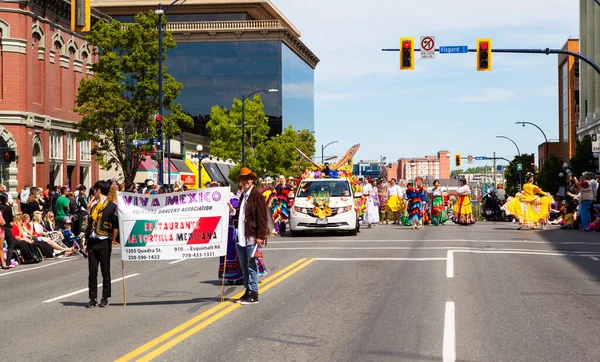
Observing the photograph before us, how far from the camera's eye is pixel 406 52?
27219 mm

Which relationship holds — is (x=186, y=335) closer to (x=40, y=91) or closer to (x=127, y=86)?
(x=127, y=86)

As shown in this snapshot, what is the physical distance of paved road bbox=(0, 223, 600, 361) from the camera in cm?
877

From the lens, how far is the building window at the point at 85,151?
47.5 metres

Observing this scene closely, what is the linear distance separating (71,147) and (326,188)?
73.0 feet

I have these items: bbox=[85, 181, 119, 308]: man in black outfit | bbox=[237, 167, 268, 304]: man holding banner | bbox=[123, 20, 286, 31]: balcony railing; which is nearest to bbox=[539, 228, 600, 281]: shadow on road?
bbox=[237, 167, 268, 304]: man holding banner

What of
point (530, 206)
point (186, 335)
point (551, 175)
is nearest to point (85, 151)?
point (530, 206)

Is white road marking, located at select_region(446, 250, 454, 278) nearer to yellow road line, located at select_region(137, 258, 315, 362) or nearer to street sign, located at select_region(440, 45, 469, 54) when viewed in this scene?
yellow road line, located at select_region(137, 258, 315, 362)

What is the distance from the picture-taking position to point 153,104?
1601 inches

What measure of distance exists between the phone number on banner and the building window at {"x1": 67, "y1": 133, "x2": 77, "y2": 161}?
34033 mm

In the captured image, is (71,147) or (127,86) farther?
(71,147)

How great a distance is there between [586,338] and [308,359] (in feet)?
10.3

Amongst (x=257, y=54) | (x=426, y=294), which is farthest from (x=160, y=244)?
(x=257, y=54)

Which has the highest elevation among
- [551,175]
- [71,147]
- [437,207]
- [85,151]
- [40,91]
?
[40,91]

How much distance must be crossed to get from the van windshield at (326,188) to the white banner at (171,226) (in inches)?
576
